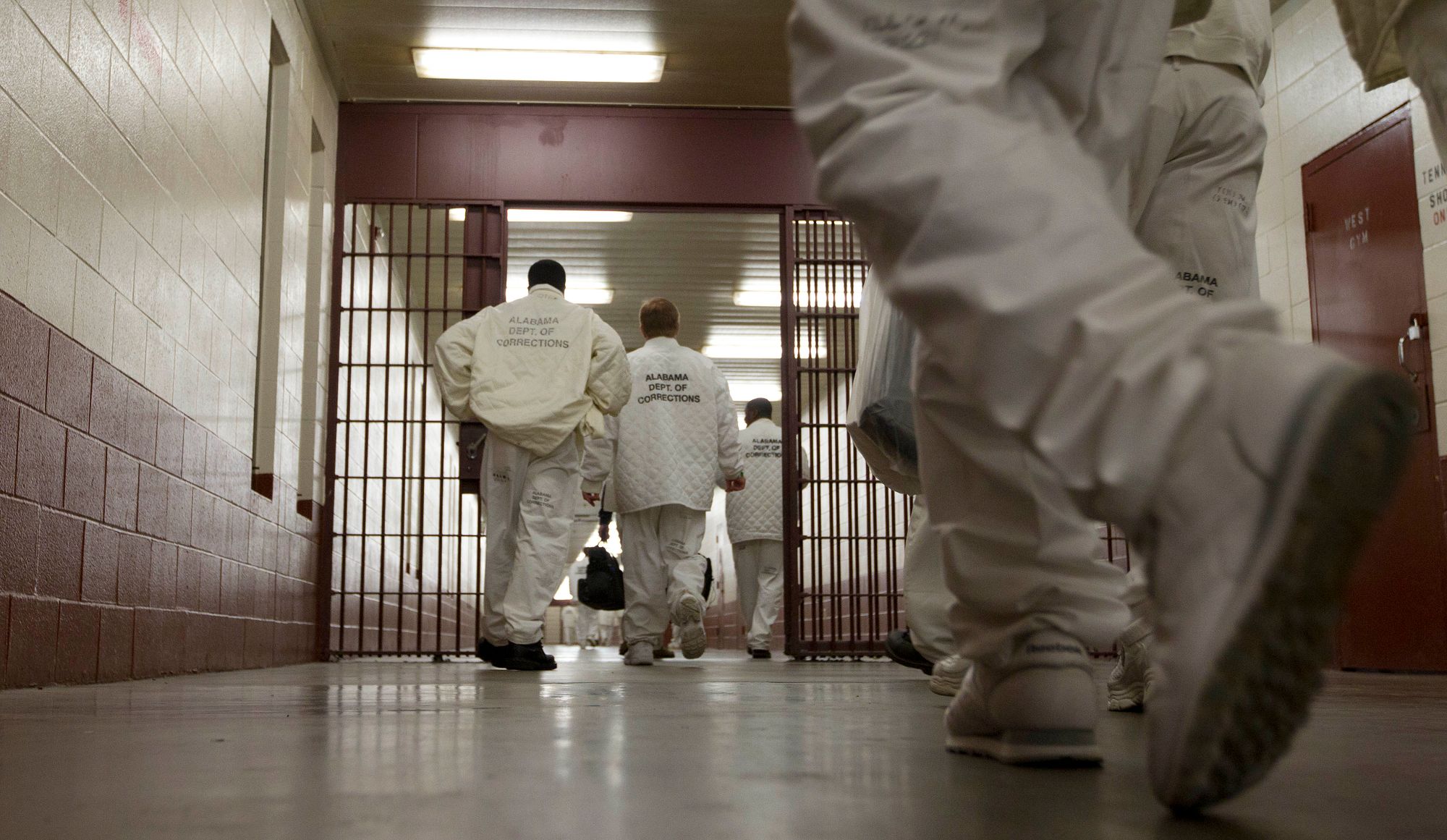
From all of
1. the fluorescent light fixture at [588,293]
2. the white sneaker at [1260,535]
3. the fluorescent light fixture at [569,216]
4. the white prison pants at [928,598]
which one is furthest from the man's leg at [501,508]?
the fluorescent light fixture at [588,293]

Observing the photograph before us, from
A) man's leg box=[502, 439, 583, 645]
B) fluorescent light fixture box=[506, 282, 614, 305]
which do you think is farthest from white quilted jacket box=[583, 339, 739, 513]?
fluorescent light fixture box=[506, 282, 614, 305]

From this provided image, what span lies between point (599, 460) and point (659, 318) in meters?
0.81

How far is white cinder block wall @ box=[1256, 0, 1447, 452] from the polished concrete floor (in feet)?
13.1

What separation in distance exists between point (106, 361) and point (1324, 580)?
3359 mm

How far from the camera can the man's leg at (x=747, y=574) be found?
880 centimetres

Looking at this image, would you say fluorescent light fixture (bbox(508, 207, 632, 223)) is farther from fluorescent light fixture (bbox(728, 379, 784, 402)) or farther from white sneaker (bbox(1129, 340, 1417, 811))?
white sneaker (bbox(1129, 340, 1417, 811))

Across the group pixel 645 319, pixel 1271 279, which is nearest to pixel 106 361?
pixel 645 319

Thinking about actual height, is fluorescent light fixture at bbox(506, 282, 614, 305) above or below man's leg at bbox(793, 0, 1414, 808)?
above

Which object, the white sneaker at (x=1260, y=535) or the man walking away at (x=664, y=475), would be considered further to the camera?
the man walking away at (x=664, y=475)

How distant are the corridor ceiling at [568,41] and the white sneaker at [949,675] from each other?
449 centimetres

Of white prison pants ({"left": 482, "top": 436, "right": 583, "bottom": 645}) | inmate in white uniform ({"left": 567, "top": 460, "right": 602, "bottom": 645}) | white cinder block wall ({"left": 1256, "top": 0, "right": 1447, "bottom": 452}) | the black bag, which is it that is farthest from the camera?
inmate in white uniform ({"left": 567, "top": 460, "right": 602, "bottom": 645})

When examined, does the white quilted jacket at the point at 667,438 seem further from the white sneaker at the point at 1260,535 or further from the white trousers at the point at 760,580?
the white sneaker at the point at 1260,535

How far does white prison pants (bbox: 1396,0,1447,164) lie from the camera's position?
1.45 metres

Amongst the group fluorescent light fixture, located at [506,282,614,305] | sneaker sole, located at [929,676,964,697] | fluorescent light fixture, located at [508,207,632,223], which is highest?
fluorescent light fixture, located at [508,207,632,223]
